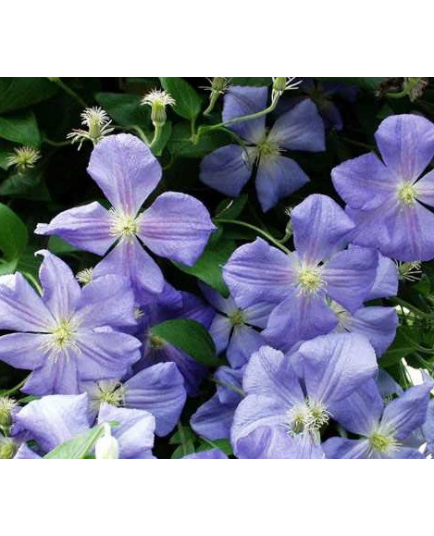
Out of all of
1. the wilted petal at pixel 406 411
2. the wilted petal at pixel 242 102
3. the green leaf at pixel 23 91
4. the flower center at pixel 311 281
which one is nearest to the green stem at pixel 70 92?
the green leaf at pixel 23 91

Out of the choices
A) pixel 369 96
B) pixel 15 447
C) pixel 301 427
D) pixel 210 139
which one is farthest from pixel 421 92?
pixel 15 447

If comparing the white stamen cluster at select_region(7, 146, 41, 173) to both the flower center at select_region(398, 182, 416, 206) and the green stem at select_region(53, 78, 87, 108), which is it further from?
the flower center at select_region(398, 182, 416, 206)

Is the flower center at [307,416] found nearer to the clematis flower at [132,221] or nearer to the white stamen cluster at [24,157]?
the clematis flower at [132,221]

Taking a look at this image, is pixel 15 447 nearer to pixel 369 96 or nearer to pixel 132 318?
pixel 132 318

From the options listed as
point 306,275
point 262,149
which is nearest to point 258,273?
point 306,275

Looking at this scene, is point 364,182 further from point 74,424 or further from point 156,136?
point 74,424

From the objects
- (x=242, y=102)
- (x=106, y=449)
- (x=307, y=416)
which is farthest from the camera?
(x=242, y=102)
